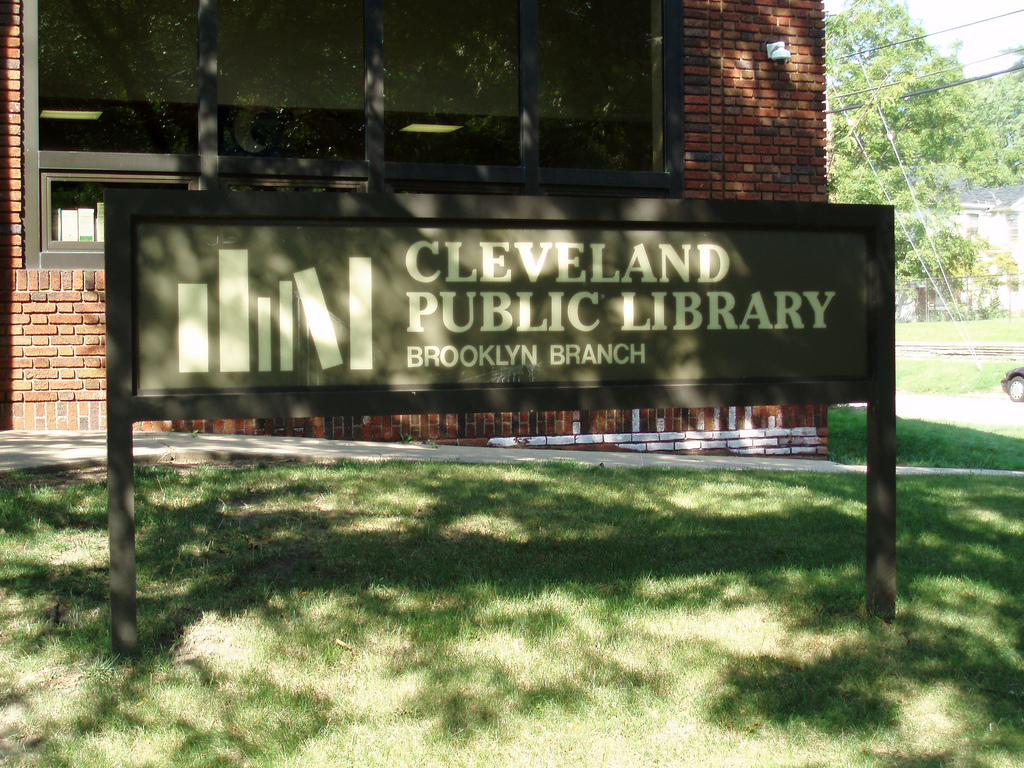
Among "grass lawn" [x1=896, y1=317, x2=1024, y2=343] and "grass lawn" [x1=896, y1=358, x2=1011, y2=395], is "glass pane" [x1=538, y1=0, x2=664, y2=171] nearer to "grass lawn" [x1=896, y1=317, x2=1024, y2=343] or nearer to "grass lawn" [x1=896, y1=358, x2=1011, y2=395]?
"grass lawn" [x1=896, y1=358, x2=1011, y2=395]

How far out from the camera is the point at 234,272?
358 centimetres

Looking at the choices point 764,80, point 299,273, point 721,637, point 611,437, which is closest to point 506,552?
point 721,637

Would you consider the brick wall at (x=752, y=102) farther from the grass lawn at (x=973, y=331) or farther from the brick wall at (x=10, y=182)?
the grass lawn at (x=973, y=331)

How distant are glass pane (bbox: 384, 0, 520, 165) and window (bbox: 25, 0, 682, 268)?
0.01 metres

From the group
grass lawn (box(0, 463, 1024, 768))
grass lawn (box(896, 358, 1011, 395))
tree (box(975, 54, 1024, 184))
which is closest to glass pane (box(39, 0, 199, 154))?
grass lawn (box(0, 463, 1024, 768))

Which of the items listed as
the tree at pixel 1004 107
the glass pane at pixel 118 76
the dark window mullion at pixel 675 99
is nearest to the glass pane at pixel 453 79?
the dark window mullion at pixel 675 99

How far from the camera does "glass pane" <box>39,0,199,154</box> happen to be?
801 centimetres

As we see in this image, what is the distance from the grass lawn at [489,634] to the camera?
9.73 ft

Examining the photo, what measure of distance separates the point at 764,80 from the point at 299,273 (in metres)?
6.81

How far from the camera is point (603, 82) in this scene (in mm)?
9461

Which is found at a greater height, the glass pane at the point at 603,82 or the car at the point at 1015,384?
the glass pane at the point at 603,82

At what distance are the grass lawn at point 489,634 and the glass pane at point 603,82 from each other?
4.40m

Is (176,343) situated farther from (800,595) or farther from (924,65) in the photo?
(924,65)

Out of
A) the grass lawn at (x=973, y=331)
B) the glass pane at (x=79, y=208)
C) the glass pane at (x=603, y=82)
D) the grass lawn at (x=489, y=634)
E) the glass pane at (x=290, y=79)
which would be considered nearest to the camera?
the grass lawn at (x=489, y=634)
